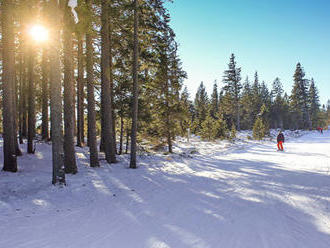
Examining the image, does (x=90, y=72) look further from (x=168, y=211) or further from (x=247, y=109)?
(x=247, y=109)

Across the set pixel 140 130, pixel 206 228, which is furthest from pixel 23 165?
pixel 206 228

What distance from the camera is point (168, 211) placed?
4551 millimetres

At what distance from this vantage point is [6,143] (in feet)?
27.2

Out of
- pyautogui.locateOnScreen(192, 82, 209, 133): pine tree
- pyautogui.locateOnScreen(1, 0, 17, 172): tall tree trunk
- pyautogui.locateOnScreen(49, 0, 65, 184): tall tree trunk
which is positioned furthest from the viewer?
pyautogui.locateOnScreen(192, 82, 209, 133): pine tree

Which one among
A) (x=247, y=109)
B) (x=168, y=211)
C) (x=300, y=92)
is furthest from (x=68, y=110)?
(x=300, y=92)

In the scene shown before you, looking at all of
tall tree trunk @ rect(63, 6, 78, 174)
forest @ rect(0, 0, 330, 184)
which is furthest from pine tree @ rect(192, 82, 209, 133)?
tall tree trunk @ rect(63, 6, 78, 174)

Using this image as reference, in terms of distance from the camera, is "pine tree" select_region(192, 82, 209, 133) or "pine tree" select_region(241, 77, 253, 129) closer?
"pine tree" select_region(192, 82, 209, 133)

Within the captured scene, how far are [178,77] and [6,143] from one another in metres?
13.1

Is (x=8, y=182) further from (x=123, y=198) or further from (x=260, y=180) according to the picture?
(x=260, y=180)

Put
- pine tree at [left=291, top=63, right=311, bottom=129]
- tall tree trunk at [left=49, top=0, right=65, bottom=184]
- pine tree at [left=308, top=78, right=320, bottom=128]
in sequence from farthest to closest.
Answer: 1. pine tree at [left=308, top=78, right=320, bottom=128]
2. pine tree at [left=291, top=63, right=311, bottom=129]
3. tall tree trunk at [left=49, top=0, right=65, bottom=184]

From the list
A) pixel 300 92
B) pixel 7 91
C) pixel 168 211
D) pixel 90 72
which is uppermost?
pixel 300 92

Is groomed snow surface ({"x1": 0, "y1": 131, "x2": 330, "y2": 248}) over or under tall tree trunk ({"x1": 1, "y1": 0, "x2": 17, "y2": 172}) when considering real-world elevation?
under

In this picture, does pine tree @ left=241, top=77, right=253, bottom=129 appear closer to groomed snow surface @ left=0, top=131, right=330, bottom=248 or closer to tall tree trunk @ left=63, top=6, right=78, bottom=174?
groomed snow surface @ left=0, top=131, right=330, bottom=248

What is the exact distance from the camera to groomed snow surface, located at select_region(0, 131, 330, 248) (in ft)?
10.8
